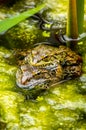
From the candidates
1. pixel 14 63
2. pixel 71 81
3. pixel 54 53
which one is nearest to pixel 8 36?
pixel 14 63

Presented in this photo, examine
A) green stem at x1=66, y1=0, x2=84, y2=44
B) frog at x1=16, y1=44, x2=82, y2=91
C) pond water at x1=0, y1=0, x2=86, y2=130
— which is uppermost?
green stem at x1=66, y1=0, x2=84, y2=44

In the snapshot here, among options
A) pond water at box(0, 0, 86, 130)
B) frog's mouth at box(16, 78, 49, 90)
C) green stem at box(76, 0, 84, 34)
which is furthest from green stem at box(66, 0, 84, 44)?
frog's mouth at box(16, 78, 49, 90)

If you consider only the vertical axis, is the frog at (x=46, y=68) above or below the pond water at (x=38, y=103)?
above

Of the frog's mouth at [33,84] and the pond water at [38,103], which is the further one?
the frog's mouth at [33,84]

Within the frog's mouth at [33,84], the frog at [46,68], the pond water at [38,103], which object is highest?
the frog at [46,68]

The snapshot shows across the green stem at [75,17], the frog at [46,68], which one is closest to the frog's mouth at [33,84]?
the frog at [46,68]

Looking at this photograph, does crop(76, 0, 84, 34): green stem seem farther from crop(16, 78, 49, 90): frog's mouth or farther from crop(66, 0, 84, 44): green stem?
crop(16, 78, 49, 90): frog's mouth

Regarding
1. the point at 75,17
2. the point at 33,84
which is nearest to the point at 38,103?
the point at 33,84

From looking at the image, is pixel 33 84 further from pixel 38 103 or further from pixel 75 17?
pixel 75 17

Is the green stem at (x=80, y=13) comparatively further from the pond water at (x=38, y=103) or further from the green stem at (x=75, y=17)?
the pond water at (x=38, y=103)
